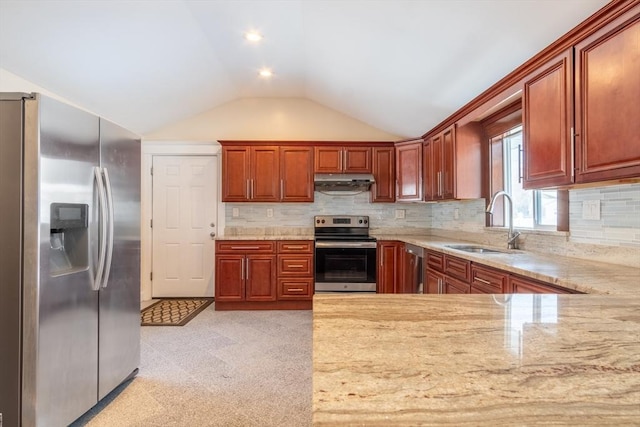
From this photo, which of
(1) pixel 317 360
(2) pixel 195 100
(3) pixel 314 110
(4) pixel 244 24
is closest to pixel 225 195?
(2) pixel 195 100

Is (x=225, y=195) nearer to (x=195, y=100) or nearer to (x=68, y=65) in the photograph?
(x=195, y=100)

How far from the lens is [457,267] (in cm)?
255

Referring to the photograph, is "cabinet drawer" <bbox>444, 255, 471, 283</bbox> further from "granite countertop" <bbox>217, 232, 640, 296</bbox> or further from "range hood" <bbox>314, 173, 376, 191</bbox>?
"range hood" <bbox>314, 173, 376, 191</bbox>

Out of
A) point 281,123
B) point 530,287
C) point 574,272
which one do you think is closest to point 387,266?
point 530,287

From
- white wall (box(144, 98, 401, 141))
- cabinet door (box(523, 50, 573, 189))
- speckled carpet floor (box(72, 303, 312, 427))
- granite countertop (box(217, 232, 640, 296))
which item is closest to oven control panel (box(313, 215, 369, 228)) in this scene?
white wall (box(144, 98, 401, 141))

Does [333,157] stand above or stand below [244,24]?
below

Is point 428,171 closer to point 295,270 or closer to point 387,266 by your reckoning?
point 387,266

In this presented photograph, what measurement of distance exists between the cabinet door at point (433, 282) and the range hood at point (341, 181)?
149 centimetres

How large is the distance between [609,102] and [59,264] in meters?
2.83

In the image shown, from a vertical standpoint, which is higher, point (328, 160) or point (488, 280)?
point (328, 160)

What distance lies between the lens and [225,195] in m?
4.15

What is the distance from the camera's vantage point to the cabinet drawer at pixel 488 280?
195 cm

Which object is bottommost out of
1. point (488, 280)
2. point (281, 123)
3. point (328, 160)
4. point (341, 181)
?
point (488, 280)

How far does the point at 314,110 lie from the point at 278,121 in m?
0.53
